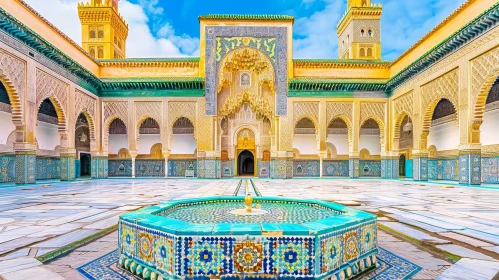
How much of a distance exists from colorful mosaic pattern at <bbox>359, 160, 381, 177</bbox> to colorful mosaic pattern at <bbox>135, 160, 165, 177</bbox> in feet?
25.6

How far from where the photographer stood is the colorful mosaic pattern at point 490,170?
8.00 m

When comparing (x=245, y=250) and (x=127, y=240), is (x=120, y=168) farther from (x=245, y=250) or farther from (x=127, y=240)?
(x=245, y=250)

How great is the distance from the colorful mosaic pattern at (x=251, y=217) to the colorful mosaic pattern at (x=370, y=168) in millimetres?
10680

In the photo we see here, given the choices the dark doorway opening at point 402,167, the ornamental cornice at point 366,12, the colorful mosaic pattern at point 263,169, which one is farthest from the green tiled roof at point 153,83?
the ornamental cornice at point 366,12

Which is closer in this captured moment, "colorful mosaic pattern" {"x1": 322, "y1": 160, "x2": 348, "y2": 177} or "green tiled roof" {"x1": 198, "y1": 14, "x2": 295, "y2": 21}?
"green tiled roof" {"x1": 198, "y1": 14, "x2": 295, "y2": 21}

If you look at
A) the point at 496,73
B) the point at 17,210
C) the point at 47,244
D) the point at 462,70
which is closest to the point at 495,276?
the point at 47,244

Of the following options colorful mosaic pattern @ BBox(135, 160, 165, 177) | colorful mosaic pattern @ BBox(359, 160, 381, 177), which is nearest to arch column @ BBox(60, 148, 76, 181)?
colorful mosaic pattern @ BBox(135, 160, 165, 177)

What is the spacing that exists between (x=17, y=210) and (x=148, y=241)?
2907mm

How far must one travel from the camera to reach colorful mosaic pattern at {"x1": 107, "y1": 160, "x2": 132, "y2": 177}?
40.1ft

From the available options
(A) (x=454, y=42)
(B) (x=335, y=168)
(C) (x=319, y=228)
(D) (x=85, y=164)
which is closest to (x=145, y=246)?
(C) (x=319, y=228)

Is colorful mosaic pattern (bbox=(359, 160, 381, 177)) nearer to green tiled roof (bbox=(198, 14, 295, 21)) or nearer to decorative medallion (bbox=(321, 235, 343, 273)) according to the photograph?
green tiled roof (bbox=(198, 14, 295, 21))

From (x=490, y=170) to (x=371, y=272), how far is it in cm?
876

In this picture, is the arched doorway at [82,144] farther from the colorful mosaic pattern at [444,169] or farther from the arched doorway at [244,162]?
the colorful mosaic pattern at [444,169]

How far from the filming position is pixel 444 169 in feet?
31.9
